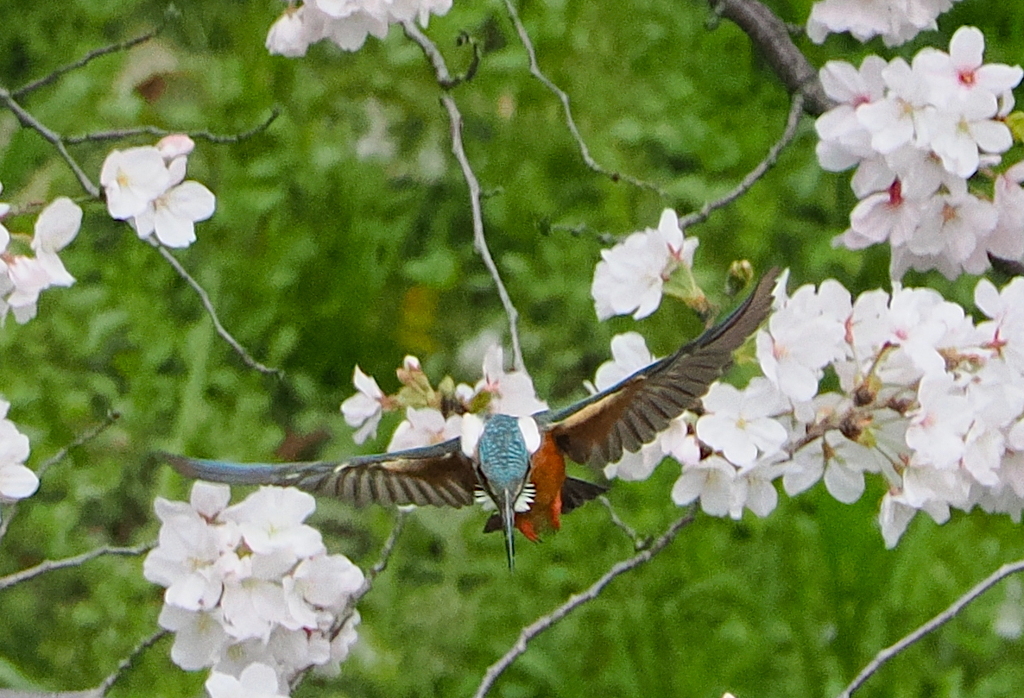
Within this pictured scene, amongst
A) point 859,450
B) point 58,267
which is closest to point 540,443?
→ point 859,450

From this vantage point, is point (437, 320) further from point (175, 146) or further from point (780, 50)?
point (175, 146)

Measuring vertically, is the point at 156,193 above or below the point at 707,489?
above

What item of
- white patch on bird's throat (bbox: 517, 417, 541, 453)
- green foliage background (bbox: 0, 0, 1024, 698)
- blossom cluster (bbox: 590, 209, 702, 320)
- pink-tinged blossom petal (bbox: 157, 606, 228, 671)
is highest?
blossom cluster (bbox: 590, 209, 702, 320)

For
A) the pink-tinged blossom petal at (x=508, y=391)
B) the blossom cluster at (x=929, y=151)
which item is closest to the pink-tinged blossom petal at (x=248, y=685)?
the pink-tinged blossom petal at (x=508, y=391)

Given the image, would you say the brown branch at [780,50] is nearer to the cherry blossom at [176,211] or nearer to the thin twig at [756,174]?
the thin twig at [756,174]

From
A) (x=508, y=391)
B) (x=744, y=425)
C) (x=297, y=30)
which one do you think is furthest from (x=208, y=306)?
(x=744, y=425)

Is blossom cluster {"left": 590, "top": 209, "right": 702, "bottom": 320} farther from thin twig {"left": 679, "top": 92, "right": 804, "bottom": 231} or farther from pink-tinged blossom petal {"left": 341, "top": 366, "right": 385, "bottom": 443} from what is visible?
pink-tinged blossom petal {"left": 341, "top": 366, "right": 385, "bottom": 443}

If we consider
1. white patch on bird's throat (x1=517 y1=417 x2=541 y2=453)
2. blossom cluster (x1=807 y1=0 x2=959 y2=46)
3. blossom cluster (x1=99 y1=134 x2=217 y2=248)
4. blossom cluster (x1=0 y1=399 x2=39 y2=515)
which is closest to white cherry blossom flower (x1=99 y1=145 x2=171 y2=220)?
blossom cluster (x1=99 y1=134 x2=217 y2=248)
